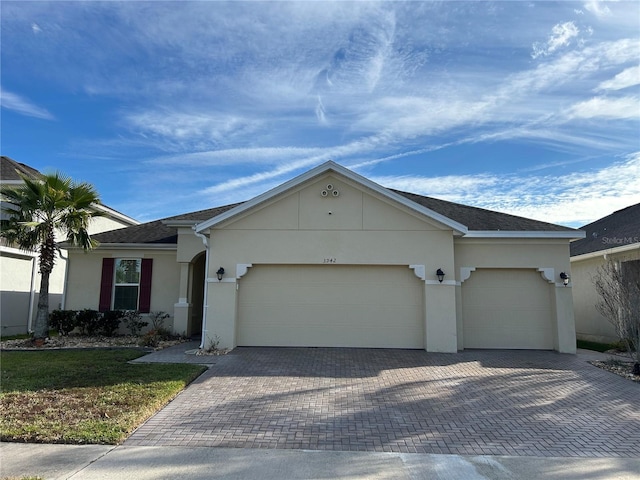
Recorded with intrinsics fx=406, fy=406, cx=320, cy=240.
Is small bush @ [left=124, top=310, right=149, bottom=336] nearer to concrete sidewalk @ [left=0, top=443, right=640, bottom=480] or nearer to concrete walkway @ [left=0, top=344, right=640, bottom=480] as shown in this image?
concrete walkway @ [left=0, top=344, right=640, bottom=480]

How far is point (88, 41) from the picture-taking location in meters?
10.4

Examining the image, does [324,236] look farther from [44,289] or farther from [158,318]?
[44,289]

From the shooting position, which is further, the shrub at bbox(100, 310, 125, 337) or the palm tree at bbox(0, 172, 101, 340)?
the shrub at bbox(100, 310, 125, 337)

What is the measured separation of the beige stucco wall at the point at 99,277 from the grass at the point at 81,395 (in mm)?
4500

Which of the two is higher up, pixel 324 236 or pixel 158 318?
pixel 324 236

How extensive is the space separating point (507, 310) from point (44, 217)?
14.7m

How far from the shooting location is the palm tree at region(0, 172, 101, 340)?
12.3 m

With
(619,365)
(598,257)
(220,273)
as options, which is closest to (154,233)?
(220,273)

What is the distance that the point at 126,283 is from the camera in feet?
50.5

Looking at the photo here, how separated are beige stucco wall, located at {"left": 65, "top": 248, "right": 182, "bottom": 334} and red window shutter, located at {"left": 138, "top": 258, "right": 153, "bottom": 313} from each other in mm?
131

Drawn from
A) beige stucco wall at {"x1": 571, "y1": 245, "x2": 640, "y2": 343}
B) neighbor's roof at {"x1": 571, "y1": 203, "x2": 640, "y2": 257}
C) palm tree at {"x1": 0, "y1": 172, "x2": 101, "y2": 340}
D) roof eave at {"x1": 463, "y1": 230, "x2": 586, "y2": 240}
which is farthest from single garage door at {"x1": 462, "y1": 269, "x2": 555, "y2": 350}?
palm tree at {"x1": 0, "y1": 172, "x2": 101, "y2": 340}

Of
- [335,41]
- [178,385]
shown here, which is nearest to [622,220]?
[335,41]

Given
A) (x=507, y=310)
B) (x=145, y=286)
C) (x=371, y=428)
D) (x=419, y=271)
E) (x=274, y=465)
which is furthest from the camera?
(x=145, y=286)

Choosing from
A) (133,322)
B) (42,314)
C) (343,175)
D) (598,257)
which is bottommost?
(133,322)
